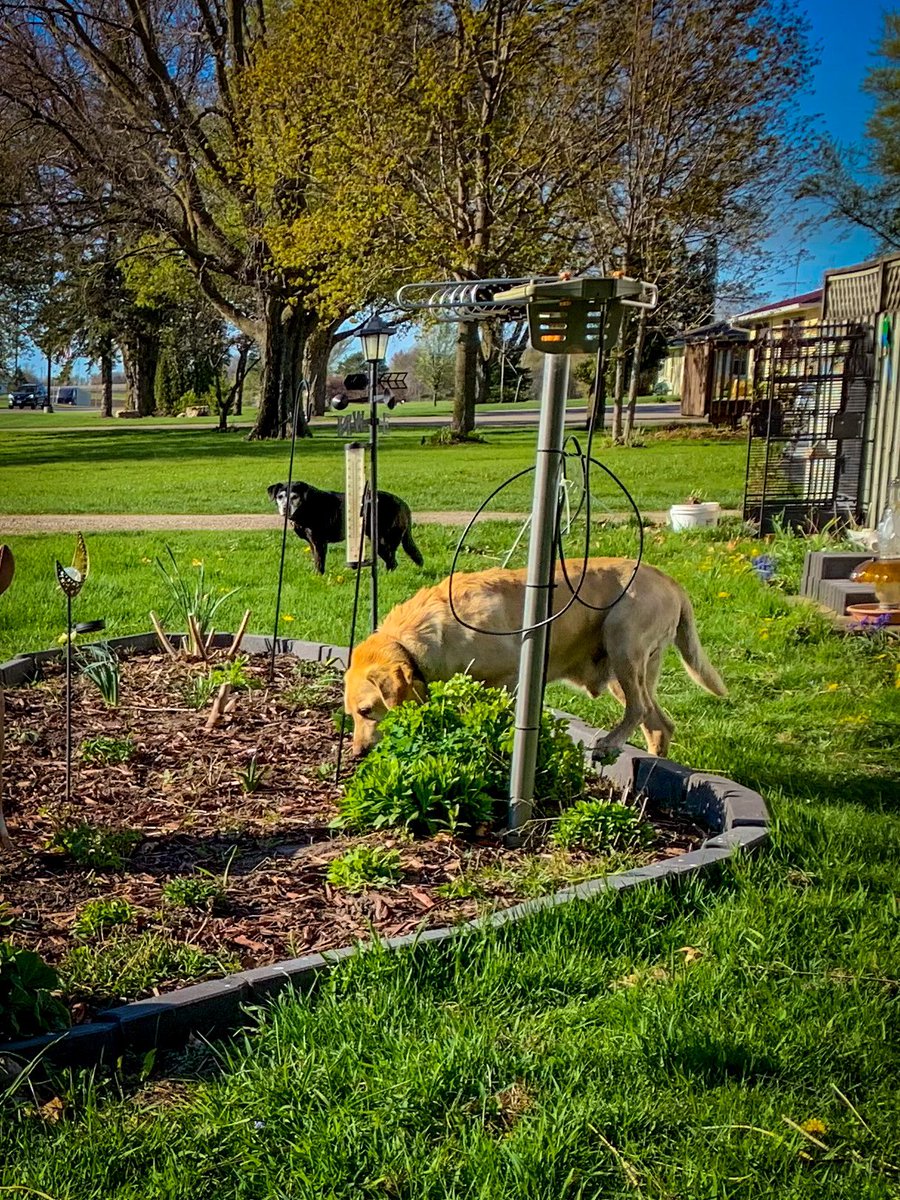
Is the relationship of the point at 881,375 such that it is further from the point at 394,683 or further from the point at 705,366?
the point at 705,366

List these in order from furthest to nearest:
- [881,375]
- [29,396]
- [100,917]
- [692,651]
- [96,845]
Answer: [29,396]
[881,375]
[692,651]
[96,845]
[100,917]

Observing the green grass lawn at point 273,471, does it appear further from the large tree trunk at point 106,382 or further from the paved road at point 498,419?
the large tree trunk at point 106,382

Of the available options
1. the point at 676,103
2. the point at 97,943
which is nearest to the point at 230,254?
the point at 676,103

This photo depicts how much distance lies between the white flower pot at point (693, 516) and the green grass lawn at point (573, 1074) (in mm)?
6990

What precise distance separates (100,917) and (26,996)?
45cm

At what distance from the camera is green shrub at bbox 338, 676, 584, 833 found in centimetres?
Result: 304

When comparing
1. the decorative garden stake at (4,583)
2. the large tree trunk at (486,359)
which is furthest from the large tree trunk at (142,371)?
the decorative garden stake at (4,583)

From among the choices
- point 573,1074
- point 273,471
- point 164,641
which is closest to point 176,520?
point 273,471

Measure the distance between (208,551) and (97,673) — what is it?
5.34 metres

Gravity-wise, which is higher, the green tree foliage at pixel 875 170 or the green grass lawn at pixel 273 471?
the green tree foliage at pixel 875 170

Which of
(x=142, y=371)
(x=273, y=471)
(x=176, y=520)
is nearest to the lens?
(x=176, y=520)

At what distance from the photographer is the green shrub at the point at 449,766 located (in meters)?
3.04

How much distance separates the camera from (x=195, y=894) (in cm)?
266

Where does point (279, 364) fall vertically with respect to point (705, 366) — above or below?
below
